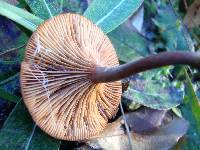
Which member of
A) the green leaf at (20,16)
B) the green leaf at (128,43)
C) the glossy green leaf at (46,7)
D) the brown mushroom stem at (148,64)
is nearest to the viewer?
the brown mushroom stem at (148,64)

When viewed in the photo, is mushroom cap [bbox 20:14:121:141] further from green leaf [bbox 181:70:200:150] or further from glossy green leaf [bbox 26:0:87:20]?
green leaf [bbox 181:70:200:150]

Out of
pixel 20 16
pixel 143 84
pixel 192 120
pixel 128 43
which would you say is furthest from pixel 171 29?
pixel 20 16

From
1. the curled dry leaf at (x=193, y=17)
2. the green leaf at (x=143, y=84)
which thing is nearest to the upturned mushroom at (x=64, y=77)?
the green leaf at (x=143, y=84)

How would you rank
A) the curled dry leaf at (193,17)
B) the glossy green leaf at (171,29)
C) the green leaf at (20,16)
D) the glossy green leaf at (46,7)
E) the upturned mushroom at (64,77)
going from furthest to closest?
1. the curled dry leaf at (193,17)
2. the glossy green leaf at (171,29)
3. the glossy green leaf at (46,7)
4. the green leaf at (20,16)
5. the upturned mushroom at (64,77)

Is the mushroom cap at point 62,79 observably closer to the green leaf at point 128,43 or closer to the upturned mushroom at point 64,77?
the upturned mushroom at point 64,77

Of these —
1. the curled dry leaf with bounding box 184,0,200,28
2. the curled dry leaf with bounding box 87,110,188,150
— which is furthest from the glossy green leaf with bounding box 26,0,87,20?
the curled dry leaf with bounding box 184,0,200,28
